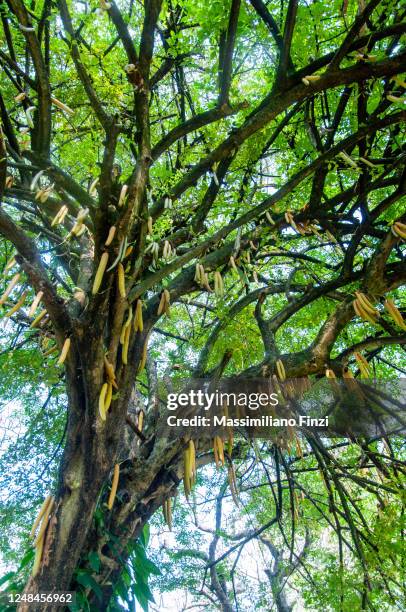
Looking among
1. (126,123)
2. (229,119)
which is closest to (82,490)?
(126,123)

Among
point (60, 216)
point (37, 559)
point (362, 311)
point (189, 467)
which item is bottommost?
point (37, 559)

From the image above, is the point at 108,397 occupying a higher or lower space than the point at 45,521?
higher

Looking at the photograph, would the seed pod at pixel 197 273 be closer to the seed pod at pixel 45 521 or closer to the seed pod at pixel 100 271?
the seed pod at pixel 100 271

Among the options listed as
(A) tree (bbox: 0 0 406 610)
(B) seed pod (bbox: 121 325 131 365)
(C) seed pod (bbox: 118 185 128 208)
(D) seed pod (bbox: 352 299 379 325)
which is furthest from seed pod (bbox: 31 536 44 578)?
(D) seed pod (bbox: 352 299 379 325)

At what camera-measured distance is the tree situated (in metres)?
2.18

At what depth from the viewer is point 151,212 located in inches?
113

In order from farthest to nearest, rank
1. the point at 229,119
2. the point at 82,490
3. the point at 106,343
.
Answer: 1. the point at 229,119
2. the point at 106,343
3. the point at 82,490

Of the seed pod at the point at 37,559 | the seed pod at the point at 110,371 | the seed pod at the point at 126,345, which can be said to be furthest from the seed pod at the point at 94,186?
the seed pod at the point at 37,559

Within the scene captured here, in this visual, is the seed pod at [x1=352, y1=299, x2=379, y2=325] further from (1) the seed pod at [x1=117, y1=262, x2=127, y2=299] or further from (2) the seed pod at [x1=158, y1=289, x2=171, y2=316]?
(1) the seed pod at [x1=117, y1=262, x2=127, y2=299]

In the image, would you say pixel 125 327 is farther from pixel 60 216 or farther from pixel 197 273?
pixel 60 216

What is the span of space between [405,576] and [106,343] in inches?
79.2

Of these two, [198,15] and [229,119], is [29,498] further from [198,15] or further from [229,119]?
[198,15]

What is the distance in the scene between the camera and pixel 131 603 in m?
2.51

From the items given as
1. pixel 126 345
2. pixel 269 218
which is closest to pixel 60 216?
pixel 126 345
